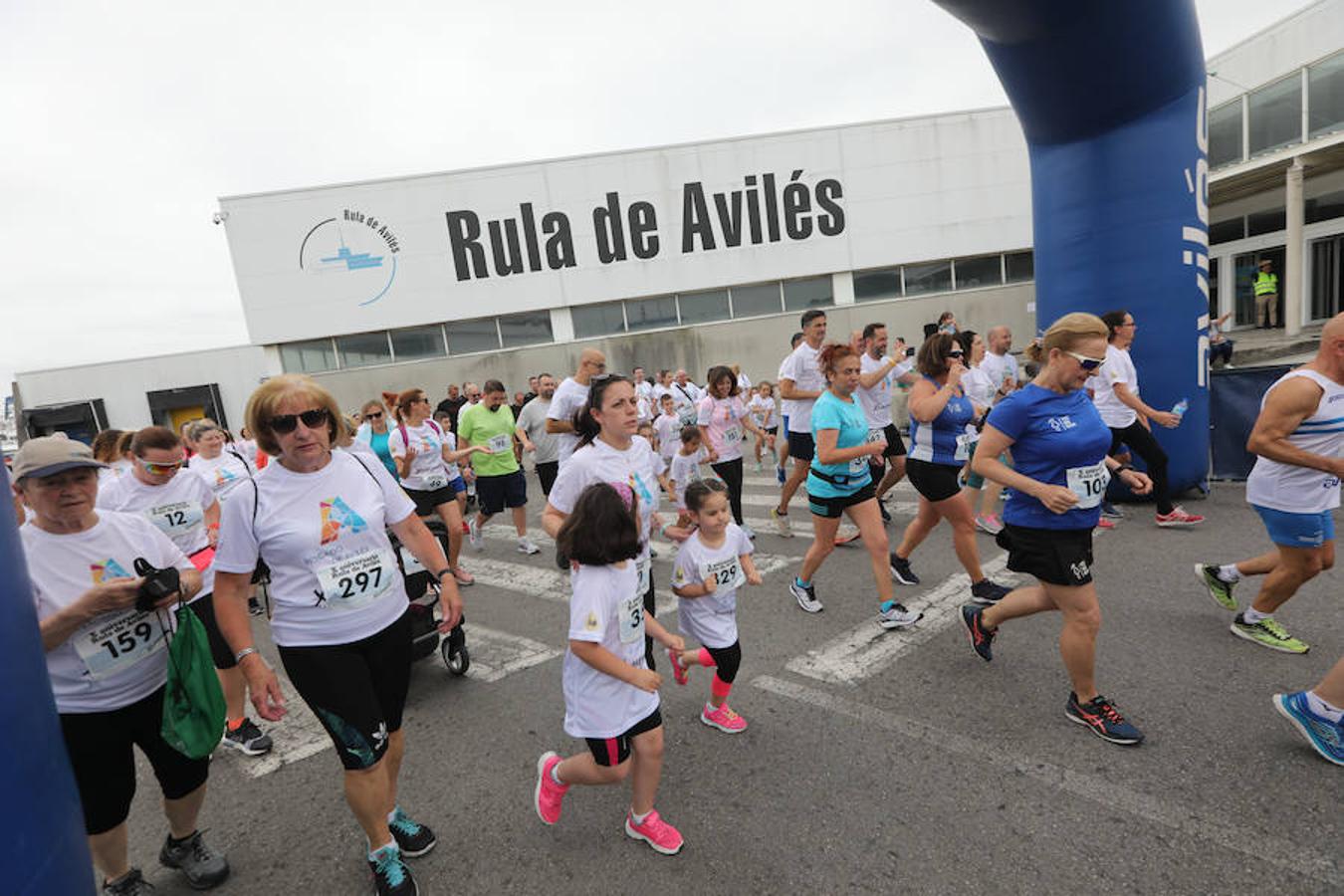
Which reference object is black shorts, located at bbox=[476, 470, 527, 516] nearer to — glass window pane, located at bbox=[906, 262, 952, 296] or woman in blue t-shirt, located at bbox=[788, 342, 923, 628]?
woman in blue t-shirt, located at bbox=[788, 342, 923, 628]

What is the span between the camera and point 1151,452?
586 cm

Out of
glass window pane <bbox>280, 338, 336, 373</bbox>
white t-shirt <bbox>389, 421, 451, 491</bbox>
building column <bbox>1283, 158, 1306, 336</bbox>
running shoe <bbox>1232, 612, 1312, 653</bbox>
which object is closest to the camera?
running shoe <bbox>1232, 612, 1312, 653</bbox>

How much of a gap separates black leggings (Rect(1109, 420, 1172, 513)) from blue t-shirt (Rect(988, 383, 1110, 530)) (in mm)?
3493

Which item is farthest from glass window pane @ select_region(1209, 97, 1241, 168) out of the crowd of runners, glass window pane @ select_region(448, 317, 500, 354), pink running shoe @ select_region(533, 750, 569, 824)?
pink running shoe @ select_region(533, 750, 569, 824)

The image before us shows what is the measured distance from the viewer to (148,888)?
2600 millimetres

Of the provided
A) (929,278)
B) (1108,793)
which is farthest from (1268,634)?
(929,278)

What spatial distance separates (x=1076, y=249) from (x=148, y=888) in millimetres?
8257

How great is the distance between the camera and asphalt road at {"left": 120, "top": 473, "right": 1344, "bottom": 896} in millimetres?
2346

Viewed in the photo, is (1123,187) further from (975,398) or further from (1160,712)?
(1160,712)

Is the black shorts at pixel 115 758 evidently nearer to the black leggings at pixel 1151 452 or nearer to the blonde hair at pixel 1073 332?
the blonde hair at pixel 1073 332

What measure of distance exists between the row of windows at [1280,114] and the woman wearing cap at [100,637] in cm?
2162

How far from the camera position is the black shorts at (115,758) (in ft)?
7.60

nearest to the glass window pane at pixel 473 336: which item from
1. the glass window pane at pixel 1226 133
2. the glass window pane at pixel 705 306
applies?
the glass window pane at pixel 705 306

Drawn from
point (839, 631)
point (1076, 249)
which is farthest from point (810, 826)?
point (1076, 249)
